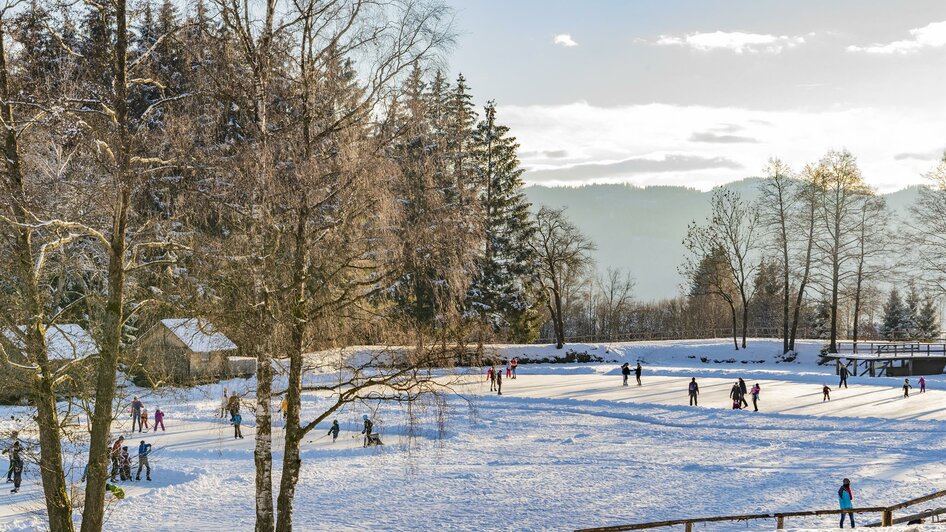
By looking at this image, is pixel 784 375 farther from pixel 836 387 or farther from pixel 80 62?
pixel 80 62

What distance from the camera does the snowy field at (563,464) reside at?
1806 cm

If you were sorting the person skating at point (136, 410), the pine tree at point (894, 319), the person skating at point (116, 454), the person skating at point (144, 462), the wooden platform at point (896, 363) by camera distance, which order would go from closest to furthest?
the person skating at point (116, 454) → the person skating at point (144, 462) → the person skating at point (136, 410) → the wooden platform at point (896, 363) → the pine tree at point (894, 319)

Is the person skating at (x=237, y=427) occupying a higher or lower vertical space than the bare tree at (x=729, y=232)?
lower

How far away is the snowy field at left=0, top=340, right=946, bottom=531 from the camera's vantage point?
59.3 ft

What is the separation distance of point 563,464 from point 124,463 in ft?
42.1

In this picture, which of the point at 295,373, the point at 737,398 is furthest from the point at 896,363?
the point at 295,373

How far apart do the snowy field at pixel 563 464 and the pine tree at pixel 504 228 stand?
14.9 meters

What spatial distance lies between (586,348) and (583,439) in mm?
25697

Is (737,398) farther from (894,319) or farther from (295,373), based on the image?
(894,319)

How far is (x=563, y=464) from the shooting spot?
2289 cm

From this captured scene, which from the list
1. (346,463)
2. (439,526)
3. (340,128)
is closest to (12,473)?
(346,463)

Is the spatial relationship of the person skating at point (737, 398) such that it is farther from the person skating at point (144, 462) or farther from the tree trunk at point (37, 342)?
the tree trunk at point (37, 342)

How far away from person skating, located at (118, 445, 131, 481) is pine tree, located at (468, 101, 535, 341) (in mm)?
29263

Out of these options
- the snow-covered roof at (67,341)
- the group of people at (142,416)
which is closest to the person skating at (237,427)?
the group of people at (142,416)
